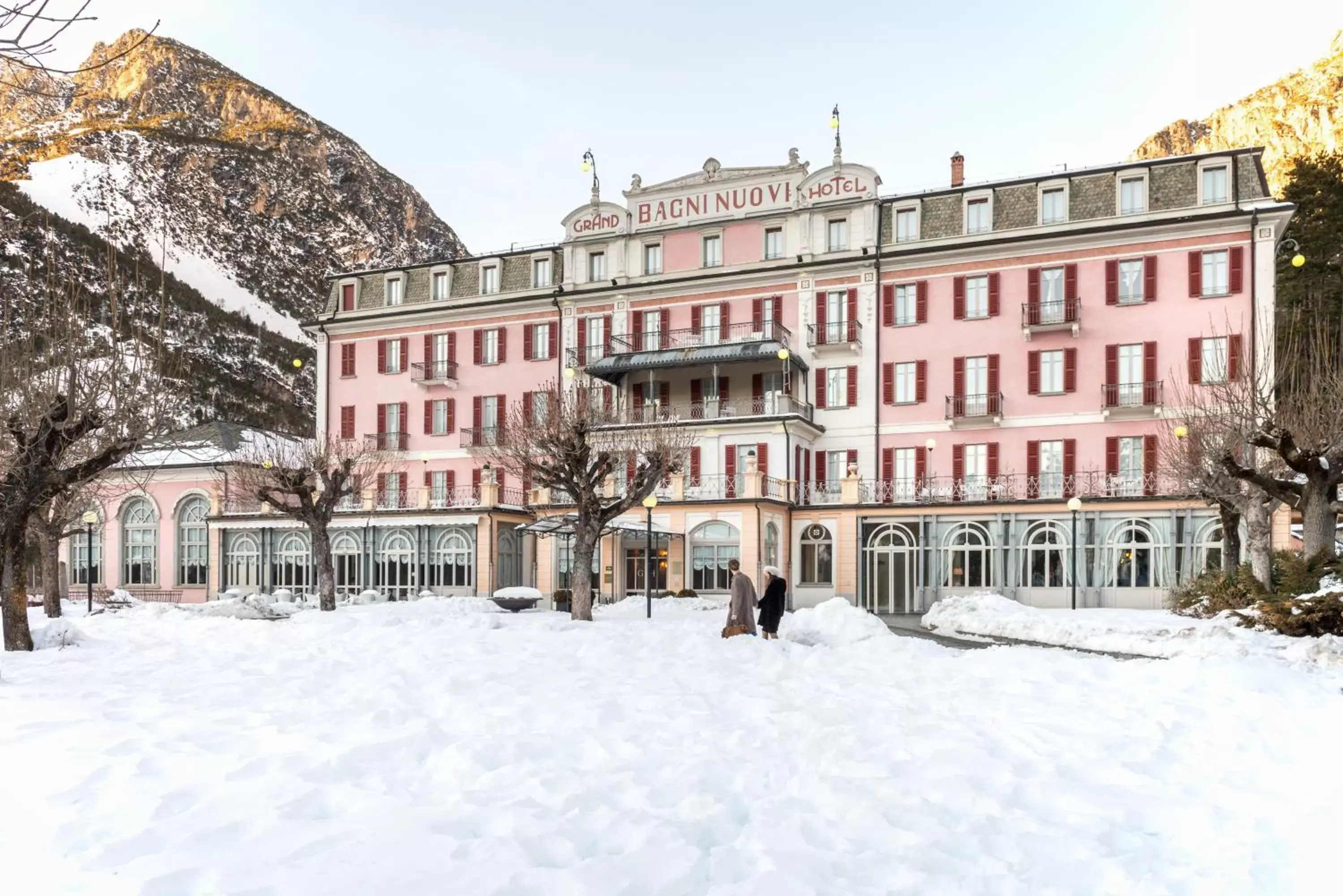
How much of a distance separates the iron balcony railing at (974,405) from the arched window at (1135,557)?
5511mm

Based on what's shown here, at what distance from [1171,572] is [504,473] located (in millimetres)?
22951

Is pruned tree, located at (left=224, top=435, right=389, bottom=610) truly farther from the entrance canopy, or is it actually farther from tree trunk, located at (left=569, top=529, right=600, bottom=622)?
tree trunk, located at (left=569, top=529, right=600, bottom=622)

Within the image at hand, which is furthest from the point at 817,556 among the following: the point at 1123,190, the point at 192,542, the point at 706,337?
the point at 192,542

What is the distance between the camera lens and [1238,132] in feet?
369

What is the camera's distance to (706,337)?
36281mm

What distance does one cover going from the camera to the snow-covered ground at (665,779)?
5.01 meters

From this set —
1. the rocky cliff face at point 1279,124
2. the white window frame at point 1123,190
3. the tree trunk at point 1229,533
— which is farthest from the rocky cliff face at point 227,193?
the rocky cliff face at point 1279,124

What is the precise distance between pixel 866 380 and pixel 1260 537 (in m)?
15.4

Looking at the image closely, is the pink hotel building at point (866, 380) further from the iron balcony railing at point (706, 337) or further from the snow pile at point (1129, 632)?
the snow pile at point (1129, 632)

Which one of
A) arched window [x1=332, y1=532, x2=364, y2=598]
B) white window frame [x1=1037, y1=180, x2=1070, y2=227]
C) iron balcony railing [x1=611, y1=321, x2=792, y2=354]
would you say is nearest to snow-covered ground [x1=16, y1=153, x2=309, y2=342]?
arched window [x1=332, y1=532, x2=364, y2=598]

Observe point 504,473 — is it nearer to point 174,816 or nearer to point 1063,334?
point 1063,334

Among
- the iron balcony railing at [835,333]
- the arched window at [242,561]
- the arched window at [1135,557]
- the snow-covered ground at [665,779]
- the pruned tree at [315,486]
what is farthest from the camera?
the arched window at [242,561]

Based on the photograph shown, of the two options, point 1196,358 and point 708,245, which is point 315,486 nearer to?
point 708,245

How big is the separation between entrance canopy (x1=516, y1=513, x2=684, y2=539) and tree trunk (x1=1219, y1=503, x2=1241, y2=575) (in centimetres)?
1443
